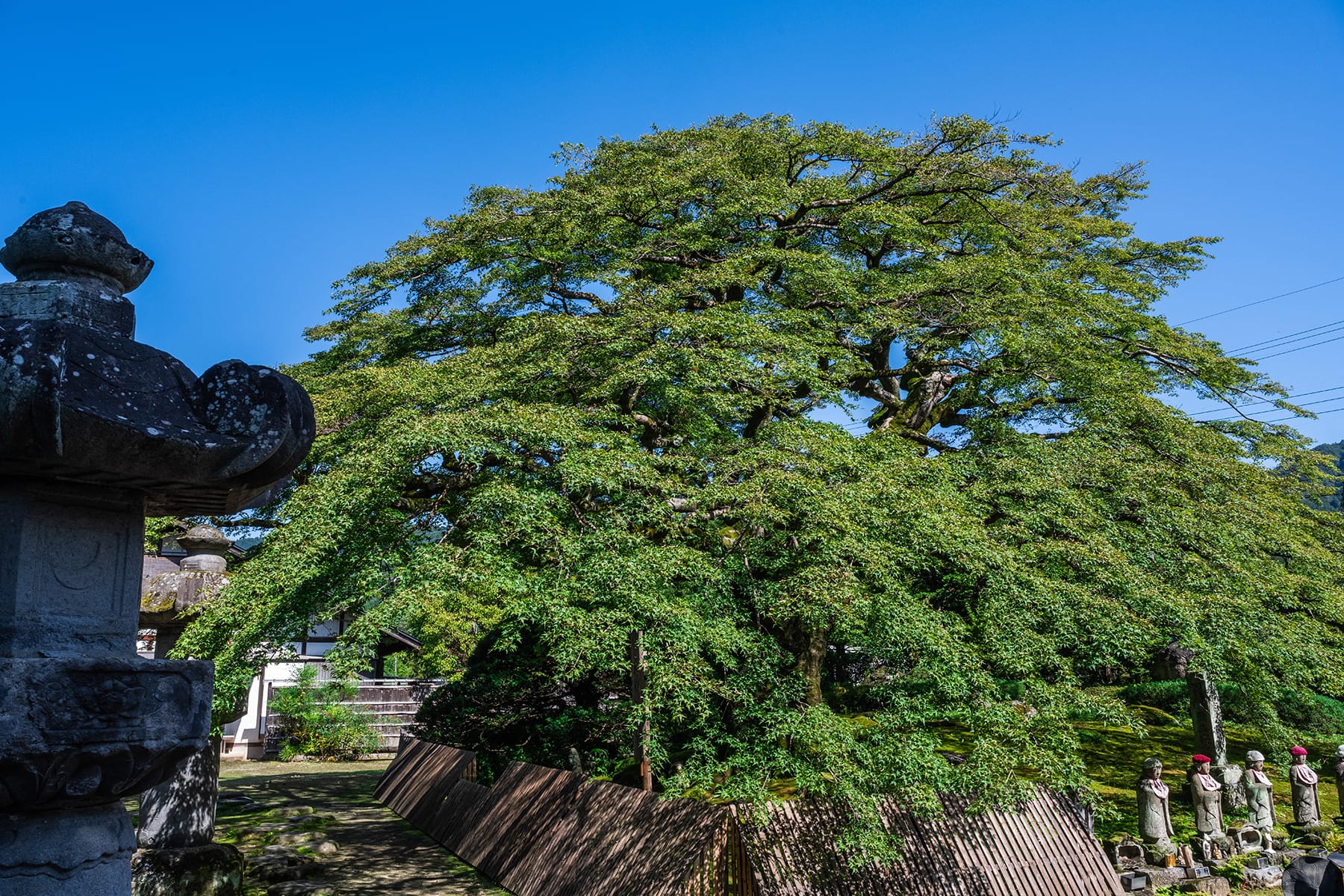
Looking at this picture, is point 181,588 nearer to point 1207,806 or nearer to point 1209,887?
point 1209,887

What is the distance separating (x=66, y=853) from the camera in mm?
3154

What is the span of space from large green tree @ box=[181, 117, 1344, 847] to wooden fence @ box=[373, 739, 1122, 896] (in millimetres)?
569

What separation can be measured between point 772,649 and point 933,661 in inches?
67.3

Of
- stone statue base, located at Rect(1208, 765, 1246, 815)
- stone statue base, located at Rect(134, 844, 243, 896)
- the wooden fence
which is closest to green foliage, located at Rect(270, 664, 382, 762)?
the wooden fence

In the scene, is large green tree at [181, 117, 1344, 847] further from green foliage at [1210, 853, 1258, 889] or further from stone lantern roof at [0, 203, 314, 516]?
stone lantern roof at [0, 203, 314, 516]

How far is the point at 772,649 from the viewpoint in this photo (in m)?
9.62

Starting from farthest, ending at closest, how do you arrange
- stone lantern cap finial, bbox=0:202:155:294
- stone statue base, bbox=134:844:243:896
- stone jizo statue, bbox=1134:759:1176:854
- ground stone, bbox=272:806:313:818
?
ground stone, bbox=272:806:313:818, stone jizo statue, bbox=1134:759:1176:854, stone statue base, bbox=134:844:243:896, stone lantern cap finial, bbox=0:202:155:294

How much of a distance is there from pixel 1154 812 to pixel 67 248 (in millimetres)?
13013

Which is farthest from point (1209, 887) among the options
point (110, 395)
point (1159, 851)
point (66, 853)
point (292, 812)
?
point (292, 812)

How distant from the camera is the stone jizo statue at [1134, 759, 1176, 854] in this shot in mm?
11461

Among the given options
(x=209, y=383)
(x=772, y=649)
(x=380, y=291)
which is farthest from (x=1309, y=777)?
(x=380, y=291)

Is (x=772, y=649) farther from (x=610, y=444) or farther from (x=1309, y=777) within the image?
(x=1309, y=777)

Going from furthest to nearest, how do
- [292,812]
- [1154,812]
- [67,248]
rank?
[292,812] < [1154,812] < [67,248]

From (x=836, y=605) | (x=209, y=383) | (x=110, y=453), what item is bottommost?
(x=836, y=605)
